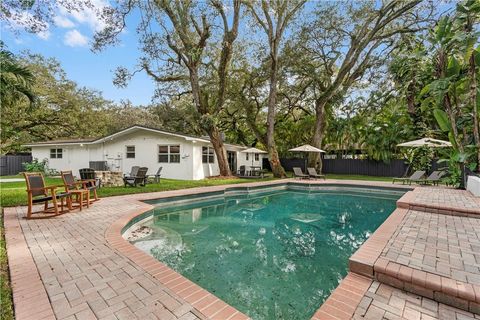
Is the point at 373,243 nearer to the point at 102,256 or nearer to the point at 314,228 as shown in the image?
the point at 314,228

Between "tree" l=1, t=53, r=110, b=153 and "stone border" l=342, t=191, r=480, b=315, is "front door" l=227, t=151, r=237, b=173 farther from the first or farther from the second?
"stone border" l=342, t=191, r=480, b=315

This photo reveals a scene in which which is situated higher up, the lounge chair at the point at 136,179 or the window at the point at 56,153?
the window at the point at 56,153

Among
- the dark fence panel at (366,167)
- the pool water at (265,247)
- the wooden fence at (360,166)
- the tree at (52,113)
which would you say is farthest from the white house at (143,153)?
the dark fence panel at (366,167)

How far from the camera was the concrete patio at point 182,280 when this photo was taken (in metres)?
2.38

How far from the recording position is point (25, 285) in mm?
2791

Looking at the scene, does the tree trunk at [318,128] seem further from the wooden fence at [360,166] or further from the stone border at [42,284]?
the stone border at [42,284]

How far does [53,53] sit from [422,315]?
29.0 metres

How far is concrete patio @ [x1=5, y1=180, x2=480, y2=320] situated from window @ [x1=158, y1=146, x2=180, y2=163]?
1086cm

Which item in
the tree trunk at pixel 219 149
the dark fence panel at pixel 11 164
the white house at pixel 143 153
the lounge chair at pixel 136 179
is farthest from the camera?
the dark fence panel at pixel 11 164

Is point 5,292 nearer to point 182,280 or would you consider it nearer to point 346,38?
point 182,280

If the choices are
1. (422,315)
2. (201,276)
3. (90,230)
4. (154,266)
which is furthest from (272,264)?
(90,230)

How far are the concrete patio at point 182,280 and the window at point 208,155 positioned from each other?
1204 cm

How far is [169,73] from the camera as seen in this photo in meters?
17.2

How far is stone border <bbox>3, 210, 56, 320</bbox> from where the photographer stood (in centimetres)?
230
